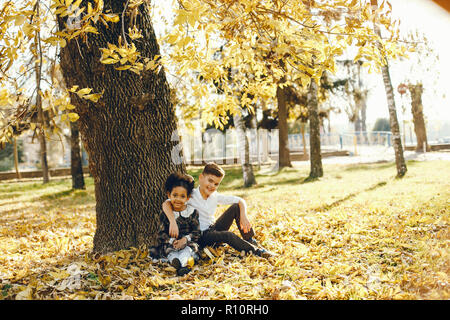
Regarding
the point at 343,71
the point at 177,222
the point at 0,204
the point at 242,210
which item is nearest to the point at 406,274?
the point at 242,210

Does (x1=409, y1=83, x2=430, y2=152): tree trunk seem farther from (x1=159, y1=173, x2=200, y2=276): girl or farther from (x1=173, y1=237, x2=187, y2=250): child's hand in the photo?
(x1=173, y1=237, x2=187, y2=250): child's hand

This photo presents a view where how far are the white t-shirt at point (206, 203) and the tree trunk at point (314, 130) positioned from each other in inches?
336

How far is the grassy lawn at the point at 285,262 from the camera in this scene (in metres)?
3.13

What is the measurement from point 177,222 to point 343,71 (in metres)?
16.0

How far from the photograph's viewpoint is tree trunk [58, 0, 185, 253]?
4.18 metres

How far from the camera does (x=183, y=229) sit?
3848mm

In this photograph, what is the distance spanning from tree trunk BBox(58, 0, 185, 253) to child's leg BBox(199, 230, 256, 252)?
2.25ft

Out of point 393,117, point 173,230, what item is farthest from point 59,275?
point 393,117

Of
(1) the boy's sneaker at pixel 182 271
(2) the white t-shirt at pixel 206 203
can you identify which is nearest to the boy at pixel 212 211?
(2) the white t-shirt at pixel 206 203

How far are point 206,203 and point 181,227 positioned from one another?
1.30 feet
